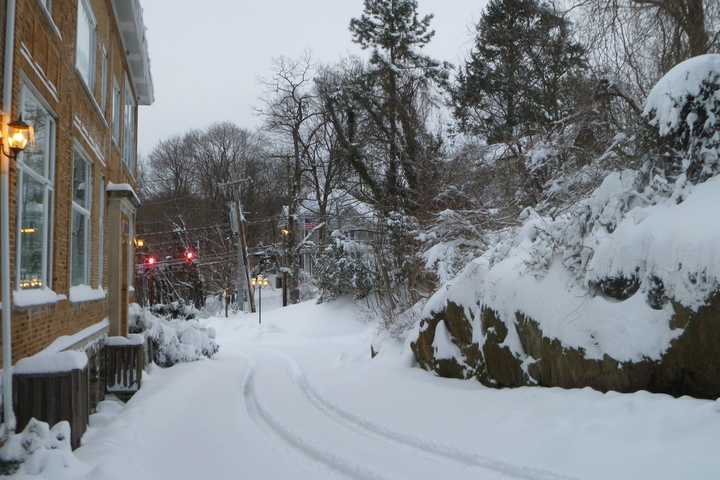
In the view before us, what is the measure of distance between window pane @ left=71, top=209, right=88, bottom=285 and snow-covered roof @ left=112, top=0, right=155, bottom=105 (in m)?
5.38

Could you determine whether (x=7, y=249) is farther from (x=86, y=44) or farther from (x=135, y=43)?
(x=135, y=43)

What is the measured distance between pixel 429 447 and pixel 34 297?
4505 mm

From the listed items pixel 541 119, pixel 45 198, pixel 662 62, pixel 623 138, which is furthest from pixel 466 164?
pixel 45 198

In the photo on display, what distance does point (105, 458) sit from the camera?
5902 mm

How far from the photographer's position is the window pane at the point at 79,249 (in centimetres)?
969

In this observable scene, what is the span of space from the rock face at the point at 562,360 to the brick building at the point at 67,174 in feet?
18.6

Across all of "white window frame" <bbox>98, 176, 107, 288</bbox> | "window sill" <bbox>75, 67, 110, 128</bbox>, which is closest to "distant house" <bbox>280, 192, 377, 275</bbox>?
"white window frame" <bbox>98, 176, 107, 288</bbox>

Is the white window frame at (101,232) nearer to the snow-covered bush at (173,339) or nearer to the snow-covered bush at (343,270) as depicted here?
the snow-covered bush at (173,339)

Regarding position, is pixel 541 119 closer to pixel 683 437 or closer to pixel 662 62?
pixel 662 62

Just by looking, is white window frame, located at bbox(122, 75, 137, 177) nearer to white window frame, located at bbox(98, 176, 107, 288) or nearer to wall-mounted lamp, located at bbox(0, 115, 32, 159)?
white window frame, located at bbox(98, 176, 107, 288)

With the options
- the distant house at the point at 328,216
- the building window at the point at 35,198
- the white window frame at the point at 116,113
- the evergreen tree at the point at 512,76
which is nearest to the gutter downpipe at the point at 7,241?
the building window at the point at 35,198

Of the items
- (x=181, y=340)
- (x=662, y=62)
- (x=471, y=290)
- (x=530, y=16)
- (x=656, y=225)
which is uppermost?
(x=530, y=16)

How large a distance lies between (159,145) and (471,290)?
5018 centimetres

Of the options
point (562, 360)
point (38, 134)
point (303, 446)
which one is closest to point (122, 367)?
point (38, 134)
